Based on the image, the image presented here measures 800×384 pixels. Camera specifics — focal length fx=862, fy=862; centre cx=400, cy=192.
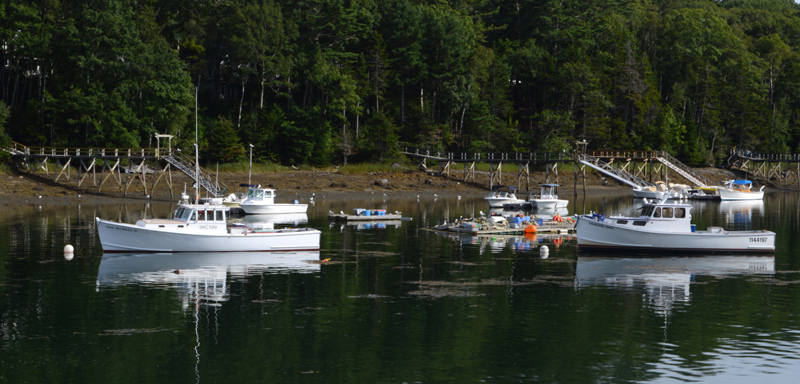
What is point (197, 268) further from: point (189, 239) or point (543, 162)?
point (543, 162)

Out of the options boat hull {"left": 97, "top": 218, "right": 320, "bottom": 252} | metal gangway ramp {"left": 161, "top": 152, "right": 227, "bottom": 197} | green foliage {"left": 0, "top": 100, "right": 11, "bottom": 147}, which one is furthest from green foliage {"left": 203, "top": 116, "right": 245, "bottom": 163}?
boat hull {"left": 97, "top": 218, "right": 320, "bottom": 252}

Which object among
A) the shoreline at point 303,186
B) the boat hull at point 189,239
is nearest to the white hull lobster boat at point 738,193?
the shoreline at point 303,186

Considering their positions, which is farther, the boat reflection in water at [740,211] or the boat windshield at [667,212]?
the boat reflection in water at [740,211]

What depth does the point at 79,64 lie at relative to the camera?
92.4 metres

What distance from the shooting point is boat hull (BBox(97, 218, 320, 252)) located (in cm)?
4653

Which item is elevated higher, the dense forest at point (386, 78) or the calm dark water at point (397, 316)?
the dense forest at point (386, 78)

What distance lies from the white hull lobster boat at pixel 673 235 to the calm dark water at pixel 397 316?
907 mm

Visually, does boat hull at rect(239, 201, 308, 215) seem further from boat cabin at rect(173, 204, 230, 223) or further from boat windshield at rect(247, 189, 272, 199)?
boat cabin at rect(173, 204, 230, 223)

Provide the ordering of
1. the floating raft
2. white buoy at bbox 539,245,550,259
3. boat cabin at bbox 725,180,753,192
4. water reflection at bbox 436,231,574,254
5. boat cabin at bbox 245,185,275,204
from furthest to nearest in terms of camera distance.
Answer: boat cabin at bbox 725,180,753,192
boat cabin at bbox 245,185,275,204
the floating raft
water reflection at bbox 436,231,574,254
white buoy at bbox 539,245,550,259

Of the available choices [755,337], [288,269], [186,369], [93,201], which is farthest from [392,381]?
[93,201]

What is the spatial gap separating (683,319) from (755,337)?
3.10 metres

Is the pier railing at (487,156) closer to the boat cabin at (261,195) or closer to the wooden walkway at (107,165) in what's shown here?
the wooden walkway at (107,165)

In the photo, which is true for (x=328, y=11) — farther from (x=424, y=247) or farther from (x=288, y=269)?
(x=288, y=269)

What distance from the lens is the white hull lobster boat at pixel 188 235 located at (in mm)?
46562
